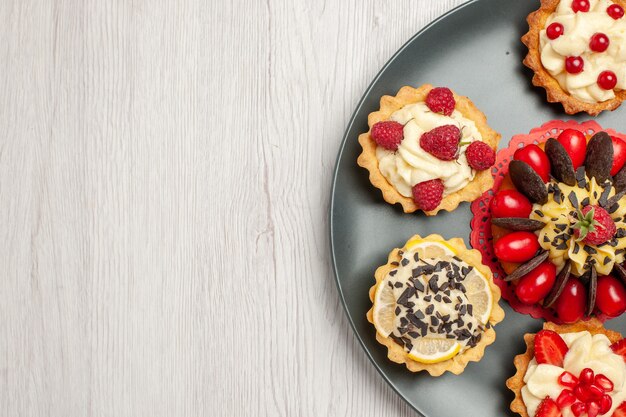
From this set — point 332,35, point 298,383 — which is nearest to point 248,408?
point 298,383

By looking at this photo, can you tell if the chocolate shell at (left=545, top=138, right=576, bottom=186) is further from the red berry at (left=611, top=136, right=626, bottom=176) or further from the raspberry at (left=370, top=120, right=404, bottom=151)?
the raspberry at (left=370, top=120, right=404, bottom=151)

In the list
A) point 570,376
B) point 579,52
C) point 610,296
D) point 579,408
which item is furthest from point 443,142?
point 579,408

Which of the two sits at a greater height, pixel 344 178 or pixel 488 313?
pixel 344 178

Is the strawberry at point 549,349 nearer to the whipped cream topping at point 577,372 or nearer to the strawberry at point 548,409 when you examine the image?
the whipped cream topping at point 577,372

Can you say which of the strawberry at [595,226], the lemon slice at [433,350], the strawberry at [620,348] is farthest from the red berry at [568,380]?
the strawberry at [595,226]

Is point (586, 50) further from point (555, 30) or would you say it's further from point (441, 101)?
point (441, 101)

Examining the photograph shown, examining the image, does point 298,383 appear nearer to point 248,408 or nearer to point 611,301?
point 248,408

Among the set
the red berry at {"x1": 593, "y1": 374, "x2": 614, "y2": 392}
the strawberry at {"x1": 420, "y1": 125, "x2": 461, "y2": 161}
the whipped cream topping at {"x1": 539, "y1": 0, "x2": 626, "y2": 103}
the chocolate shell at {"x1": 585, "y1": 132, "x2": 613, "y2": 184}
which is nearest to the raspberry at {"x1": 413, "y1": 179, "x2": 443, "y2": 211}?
the strawberry at {"x1": 420, "y1": 125, "x2": 461, "y2": 161}
